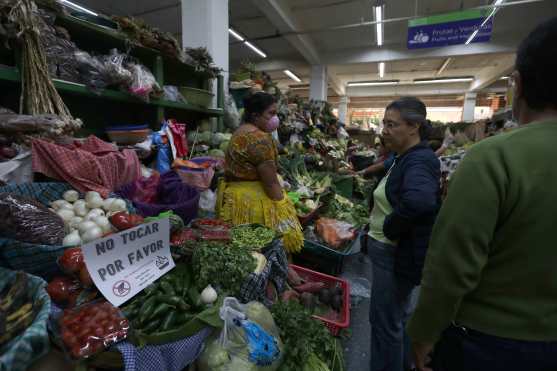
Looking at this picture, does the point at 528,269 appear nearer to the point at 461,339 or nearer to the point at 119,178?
the point at 461,339

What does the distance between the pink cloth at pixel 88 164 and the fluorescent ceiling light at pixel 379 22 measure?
7027 mm

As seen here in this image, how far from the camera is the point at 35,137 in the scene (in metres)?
1.77

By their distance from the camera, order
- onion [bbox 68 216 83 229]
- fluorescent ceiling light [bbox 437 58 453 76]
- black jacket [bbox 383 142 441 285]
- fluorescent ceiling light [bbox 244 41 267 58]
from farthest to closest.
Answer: fluorescent ceiling light [bbox 437 58 453 76] < fluorescent ceiling light [bbox 244 41 267 58] < onion [bbox 68 216 83 229] < black jacket [bbox 383 142 441 285]

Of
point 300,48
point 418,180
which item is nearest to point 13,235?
point 418,180

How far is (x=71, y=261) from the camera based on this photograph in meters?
1.16

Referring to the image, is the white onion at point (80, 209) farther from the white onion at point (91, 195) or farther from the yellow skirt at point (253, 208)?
the yellow skirt at point (253, 208)

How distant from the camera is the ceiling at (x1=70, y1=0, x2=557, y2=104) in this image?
706 centimetres

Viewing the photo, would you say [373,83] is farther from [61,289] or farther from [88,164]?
[61,289]

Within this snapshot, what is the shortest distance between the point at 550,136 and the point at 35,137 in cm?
250

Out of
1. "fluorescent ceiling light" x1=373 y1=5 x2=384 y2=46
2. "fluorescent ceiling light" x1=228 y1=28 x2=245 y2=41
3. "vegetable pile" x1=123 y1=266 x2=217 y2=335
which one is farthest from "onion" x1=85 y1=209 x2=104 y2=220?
"fluorescent ceiling light" x1=228 y1=28 x2=245 y2=41

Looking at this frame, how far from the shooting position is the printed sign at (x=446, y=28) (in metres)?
5.40

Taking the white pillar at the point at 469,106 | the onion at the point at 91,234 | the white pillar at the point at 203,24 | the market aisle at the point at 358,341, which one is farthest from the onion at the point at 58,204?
the white pillar at the point at 469,106

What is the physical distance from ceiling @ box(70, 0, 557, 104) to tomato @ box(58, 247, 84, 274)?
6680mm

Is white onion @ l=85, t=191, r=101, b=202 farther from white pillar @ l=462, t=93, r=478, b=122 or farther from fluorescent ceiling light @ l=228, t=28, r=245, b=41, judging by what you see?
white pillar @ l=462, t=93, r=478, b=122
